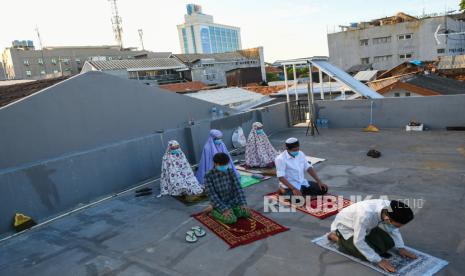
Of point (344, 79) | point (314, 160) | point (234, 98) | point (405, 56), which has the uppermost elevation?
point (405, 56)

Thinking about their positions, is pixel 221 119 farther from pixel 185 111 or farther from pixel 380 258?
pixel 380 258

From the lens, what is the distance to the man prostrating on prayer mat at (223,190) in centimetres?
602

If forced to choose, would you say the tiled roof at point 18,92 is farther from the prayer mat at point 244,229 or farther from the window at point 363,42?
the window at point 363,42

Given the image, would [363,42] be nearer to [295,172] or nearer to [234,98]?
[234,98]

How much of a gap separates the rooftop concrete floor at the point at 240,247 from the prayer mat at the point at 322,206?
0.17m

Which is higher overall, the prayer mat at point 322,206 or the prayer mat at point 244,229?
the prayer mat at point 244,229

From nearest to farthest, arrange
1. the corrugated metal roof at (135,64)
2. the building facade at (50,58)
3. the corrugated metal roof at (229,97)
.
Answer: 1. the corrugated metal roof at (229,97)
2. the corrugated metal roof at (135,64)
3. the building facade at (50,58)

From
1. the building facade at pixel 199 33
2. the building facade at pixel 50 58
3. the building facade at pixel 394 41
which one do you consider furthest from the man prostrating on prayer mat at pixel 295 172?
the building facade at pixel 199 33

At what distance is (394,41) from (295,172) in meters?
40.3

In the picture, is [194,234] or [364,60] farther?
[364,60]

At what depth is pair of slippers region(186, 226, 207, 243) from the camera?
221 inches

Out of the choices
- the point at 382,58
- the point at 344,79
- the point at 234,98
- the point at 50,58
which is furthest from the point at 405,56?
the point at 50,58

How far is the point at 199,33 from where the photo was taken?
143 meters

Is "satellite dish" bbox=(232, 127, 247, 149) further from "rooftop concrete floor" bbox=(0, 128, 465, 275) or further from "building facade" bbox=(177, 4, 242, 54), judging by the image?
"building facade" bbox=(177, 4, 242, 54)
